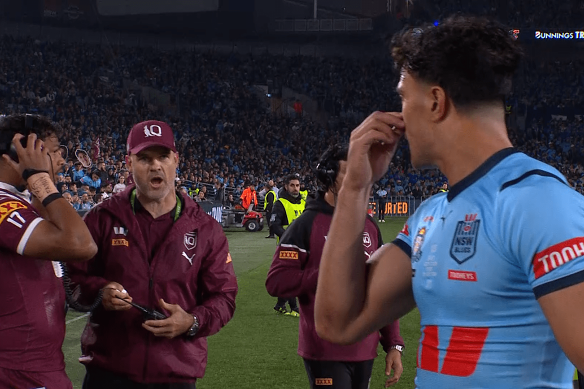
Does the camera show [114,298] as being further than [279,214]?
No

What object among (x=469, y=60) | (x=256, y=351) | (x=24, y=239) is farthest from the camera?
(x=256, y=351)

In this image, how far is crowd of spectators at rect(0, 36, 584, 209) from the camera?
35.2 m

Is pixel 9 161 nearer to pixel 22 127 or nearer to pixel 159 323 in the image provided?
pixel 22 127

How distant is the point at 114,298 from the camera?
11.9ft

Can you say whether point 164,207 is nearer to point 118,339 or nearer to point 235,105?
point 118,339

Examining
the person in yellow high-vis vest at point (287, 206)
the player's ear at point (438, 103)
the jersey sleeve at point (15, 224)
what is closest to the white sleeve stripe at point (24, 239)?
the jersey sleeve at point (15, 224)

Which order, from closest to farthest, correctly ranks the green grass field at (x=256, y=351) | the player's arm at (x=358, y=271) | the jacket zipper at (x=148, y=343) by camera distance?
the player's arm at (x=358, y=271) → the jacket zipper at (x=148, y=343) → the green grass field at (x=256, y=351)

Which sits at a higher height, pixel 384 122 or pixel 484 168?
pixel 384 122

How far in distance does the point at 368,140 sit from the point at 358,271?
0.38 meters

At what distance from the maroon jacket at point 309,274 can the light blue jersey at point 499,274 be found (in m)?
2.74

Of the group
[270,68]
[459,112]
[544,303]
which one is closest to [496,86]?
[459,112]

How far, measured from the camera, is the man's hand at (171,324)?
3.66 metres

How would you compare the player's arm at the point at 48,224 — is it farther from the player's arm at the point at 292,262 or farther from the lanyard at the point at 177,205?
the player's arm at the point at 292,262

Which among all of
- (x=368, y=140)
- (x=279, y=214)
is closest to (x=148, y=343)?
(x=368, y=140)
